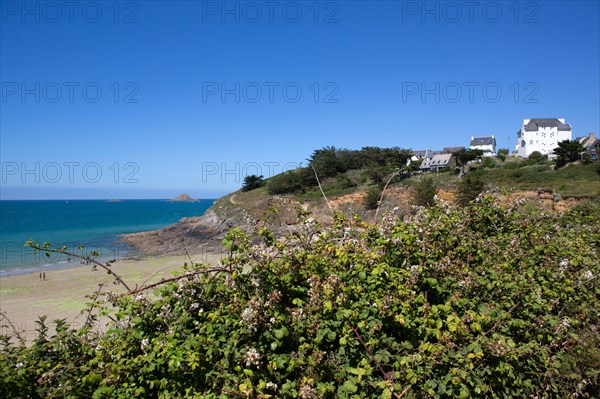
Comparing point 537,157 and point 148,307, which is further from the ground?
point 537,157

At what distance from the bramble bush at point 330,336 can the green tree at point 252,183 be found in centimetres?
4793

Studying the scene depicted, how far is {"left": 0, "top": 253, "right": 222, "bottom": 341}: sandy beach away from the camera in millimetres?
13781

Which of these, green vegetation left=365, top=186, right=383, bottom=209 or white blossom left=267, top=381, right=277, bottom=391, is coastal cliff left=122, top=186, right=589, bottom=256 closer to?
green vegetation left=365, top=186, right=383, bottom=209

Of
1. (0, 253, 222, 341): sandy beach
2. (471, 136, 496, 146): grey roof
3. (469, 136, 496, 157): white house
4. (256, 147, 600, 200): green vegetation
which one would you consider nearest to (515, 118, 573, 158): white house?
(469, 136, 496, 157): white house

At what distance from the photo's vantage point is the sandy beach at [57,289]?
45.2 feet

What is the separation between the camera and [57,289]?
723 inches

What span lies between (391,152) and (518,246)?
46.1 m

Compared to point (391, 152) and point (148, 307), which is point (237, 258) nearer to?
point (148, 307)

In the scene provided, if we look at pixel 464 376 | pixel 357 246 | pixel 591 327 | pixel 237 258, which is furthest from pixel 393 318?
Result: pixel 591 327

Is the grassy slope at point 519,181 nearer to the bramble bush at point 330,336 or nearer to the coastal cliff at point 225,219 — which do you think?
the coastal cliff at point 225,219

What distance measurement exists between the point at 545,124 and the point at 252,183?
5217 centimetres

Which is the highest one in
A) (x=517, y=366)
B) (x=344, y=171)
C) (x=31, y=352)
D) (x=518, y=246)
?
(x=344, y=171)

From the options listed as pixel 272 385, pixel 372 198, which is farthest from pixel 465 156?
pixel 272 385

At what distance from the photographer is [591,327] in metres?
3.15
